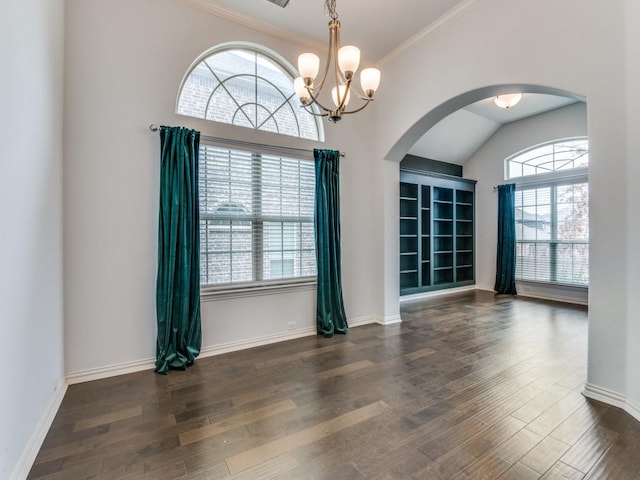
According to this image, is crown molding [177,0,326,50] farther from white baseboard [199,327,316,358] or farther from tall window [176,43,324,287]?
white baseboard [199,327,316,358]

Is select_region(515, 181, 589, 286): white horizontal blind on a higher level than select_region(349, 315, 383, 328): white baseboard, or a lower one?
higher

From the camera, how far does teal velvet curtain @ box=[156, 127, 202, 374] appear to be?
9.55 feet

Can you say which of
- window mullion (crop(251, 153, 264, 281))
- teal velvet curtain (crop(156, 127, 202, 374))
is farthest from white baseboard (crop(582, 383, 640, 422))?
teal velvet curtain (crop(156, 127, 202, 374))

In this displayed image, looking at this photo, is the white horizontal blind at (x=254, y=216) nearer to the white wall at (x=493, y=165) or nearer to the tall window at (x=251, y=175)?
the tall window at (x=251, y=175)

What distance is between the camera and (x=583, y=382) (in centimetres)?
261

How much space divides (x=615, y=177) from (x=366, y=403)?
8.35 feet

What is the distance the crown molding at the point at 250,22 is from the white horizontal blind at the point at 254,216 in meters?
1.43

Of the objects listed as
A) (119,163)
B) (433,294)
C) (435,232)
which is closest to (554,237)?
(435,232)

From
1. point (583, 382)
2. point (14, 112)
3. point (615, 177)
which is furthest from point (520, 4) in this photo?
point (14, 112)

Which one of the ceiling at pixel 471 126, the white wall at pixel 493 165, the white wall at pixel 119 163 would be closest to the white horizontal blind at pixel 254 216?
the white wall at pixel 119 163

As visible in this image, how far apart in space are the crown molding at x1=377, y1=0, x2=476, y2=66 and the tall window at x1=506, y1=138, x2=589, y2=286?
4.22 metres

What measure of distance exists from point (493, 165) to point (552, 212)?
1.63 m

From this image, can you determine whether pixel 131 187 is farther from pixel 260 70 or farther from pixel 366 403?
pixel 366 403

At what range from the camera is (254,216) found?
141 inches
